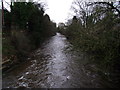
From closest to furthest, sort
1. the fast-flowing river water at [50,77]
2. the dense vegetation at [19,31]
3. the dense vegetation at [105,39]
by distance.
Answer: the dense vegetation at [105,39] < the fast-flowing river water at [50,77] < the dense vegetation at [19,31]

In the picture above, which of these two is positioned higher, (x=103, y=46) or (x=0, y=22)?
(x=0, y=22)

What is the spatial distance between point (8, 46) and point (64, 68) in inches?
176

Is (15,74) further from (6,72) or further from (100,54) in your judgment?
(100,54)

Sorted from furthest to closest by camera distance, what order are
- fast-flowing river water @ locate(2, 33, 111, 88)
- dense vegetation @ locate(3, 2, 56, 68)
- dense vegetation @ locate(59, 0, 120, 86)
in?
dense vegetation @ locate(3, 2, 56, 68) < fast-flowing river water @ locate(2, 33, 111, 88) < dense vegetation @ locate(59, 0, 120, 86)

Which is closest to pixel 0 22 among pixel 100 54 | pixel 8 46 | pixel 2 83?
pixel 8 46

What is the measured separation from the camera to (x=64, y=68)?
25.6ft

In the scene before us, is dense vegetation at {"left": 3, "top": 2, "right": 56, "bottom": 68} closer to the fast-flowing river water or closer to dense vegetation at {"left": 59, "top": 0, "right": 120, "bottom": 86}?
the fast-flowing river water

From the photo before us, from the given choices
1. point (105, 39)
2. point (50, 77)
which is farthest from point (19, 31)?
point (105, 39)

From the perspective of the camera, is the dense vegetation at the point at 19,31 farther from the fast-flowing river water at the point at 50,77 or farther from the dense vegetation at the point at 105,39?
the dense vegetation at the point at 105,39

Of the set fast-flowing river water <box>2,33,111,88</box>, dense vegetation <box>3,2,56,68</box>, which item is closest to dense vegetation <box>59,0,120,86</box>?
fast-flowing river water <box>2,33,111,88</box>

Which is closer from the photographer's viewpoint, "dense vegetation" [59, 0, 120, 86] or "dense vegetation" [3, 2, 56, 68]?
"dense vegetation" [59, 0, 120, 86]

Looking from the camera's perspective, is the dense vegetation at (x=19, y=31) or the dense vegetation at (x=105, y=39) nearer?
the dense vegetation at (x=105, y=39)

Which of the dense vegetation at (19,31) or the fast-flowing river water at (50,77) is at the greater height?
the dense vegetation at (19,31)

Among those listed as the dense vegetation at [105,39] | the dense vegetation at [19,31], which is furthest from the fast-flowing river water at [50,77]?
the dense vegetation at [19,31]
